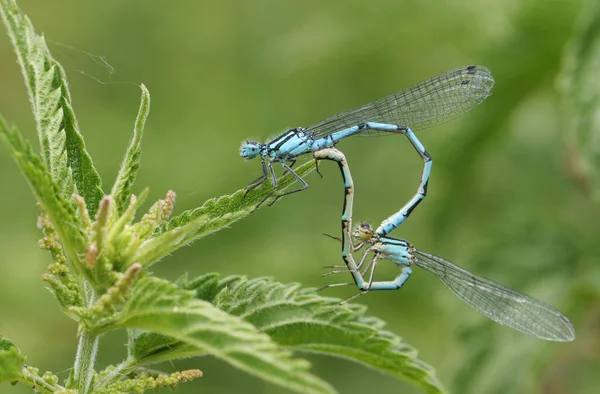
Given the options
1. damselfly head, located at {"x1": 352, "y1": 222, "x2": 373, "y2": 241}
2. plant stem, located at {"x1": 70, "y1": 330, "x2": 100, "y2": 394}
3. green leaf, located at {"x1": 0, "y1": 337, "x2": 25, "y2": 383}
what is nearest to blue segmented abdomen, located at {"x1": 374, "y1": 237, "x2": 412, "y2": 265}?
damselfly head, located at {"x1": 352, "y1": 222, "x2": 373, "y2": 241}

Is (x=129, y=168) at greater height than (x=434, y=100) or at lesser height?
lesser

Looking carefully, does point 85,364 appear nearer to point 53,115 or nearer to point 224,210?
point 224,210

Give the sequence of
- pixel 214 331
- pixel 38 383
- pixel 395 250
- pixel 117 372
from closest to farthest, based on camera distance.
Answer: pixel 214 331 < pixel 38 383 < pixel 117 372 < pixel 395 250

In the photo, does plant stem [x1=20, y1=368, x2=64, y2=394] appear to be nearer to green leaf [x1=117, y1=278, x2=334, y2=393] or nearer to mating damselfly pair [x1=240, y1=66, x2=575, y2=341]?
green leaf [x1=117, y1=278, x2=334, y2=393]

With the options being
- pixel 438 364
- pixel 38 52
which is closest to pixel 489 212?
pixel 438 364

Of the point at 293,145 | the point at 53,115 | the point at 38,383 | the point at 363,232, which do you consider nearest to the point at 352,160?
the point at 363,232

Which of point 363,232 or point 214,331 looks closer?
point 214,331
